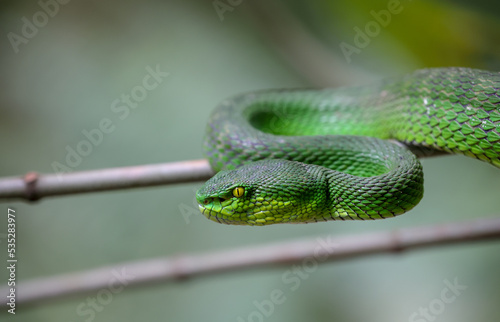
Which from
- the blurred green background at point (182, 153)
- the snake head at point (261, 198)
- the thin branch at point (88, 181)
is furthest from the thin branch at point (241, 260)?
the snake head at point (261, 198)

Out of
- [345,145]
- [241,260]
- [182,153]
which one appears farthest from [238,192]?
[182,153]

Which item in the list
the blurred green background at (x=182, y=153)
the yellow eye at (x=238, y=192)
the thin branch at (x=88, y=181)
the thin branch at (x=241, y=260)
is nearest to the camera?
the yellow eye at (x=238, y=192)

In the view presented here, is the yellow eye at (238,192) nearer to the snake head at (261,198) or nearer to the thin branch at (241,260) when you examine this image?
the snake head at (261,198)

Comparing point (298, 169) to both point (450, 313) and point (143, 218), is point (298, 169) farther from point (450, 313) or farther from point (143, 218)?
point (143, 218)

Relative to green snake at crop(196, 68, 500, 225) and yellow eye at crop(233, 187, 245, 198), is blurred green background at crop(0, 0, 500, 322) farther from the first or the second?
yellow eye at crop(233, 187, 245, 198)

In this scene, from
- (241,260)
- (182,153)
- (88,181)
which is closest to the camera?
(88,181)

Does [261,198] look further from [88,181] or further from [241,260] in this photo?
[241,260]

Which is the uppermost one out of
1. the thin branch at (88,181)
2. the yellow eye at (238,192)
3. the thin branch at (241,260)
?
the yellow eye at (238,192)

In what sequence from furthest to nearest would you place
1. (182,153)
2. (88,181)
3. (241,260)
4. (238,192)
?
(182,153)
(241,260)
(88,181)
(238,192)
